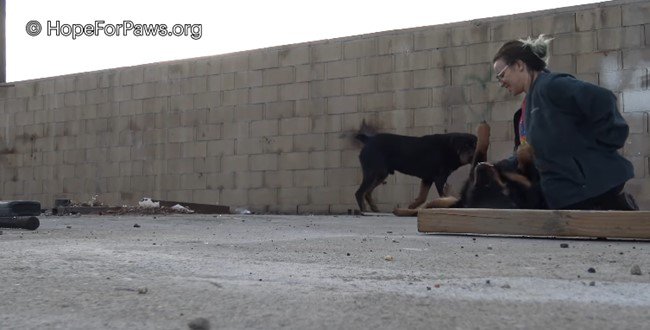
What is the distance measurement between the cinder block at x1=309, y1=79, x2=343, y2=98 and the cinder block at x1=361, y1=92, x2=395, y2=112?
0.38m

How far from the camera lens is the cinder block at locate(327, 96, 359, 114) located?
29.5ft

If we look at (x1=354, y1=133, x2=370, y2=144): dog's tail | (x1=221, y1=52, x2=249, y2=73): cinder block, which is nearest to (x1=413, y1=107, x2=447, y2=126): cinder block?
(x1=354, y1=133, x2=370, y2=144): dog's tail

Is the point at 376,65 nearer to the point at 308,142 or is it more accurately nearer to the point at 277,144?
the point at 308,142

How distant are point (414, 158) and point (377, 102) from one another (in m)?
0.86

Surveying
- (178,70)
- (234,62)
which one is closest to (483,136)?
(234,62)

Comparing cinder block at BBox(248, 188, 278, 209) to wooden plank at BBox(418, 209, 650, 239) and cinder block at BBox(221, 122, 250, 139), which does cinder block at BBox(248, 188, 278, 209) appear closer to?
cinder block at BBox(221, 122, 250, 139)

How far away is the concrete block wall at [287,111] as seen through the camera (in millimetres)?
7590

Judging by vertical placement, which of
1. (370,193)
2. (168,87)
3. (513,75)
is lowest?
(370,193)

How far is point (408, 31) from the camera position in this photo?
8.67m

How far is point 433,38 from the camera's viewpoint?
8.48m

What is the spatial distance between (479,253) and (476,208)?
1.30 meters

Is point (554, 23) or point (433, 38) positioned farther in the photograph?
point (433, 38)

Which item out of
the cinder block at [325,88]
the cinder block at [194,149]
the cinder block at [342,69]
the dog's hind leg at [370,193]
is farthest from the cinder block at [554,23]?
the cinder block at [194,149]

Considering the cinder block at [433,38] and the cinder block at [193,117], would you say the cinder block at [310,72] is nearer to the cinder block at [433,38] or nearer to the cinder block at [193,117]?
the cinder block at [433,38]
